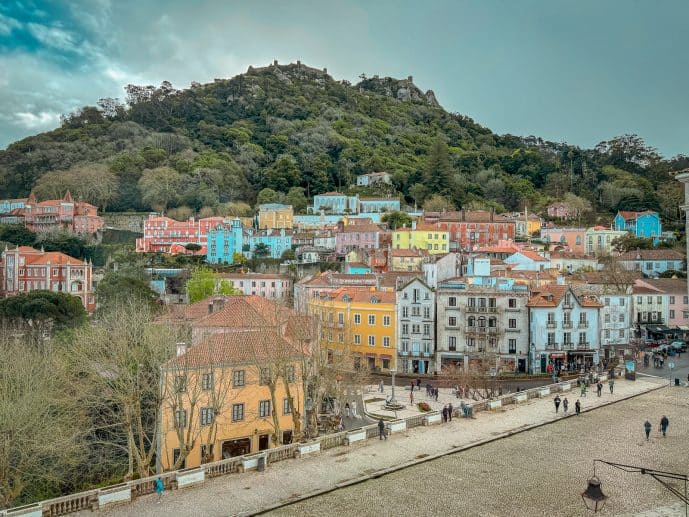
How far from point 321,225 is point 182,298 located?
106 ft

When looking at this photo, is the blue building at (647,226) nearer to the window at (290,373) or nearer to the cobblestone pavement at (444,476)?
the cobblestone pavement at (444,476)

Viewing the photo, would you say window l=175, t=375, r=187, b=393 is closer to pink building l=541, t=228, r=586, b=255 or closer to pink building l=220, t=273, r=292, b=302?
pink building l=220, t=273, r=292, b=302

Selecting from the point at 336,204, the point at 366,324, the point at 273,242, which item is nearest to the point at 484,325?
the point at 366,324

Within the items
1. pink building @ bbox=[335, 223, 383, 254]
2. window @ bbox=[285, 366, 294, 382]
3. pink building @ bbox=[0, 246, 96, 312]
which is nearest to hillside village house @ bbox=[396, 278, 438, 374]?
window @ bbox=[285, 366, 294, 382]

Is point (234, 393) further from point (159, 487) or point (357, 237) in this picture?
point (357, 237)

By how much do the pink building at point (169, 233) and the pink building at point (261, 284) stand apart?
22180 millimetres

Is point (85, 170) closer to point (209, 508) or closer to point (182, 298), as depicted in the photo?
point (182, 298)

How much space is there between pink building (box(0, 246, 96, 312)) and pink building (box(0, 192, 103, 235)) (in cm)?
2065

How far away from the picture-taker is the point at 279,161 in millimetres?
113750

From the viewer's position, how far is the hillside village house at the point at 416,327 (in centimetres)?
4319

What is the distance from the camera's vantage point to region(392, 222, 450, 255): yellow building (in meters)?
76.6

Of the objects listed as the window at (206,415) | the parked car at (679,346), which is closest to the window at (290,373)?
the window at (206,415)

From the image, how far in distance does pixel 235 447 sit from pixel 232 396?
215cm

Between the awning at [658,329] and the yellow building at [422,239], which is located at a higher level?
the yellow building at [422,239]
